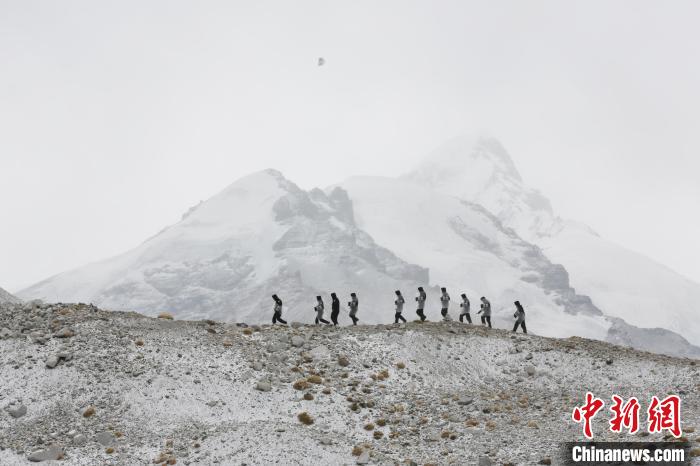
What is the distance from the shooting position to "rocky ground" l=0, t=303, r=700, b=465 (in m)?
21.0

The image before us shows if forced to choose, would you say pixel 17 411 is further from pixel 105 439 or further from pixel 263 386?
pixel 263 386

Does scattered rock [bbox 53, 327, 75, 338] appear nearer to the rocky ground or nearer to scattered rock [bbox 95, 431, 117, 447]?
the rocky ground

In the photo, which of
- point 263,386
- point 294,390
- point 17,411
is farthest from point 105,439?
point 294,390

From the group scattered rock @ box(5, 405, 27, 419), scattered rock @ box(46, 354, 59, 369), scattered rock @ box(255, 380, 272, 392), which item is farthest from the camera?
scattered rock @ box(255, 380, 272, 392)

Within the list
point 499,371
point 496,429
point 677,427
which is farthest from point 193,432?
point 677,427

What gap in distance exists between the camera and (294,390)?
25.3 metres

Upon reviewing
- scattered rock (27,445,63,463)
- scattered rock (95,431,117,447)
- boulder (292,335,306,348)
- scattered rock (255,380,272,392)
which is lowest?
scattered rock (27,445,63,463)

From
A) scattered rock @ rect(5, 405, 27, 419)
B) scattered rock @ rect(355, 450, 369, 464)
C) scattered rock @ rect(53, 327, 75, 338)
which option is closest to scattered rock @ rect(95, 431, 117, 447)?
scattered rock @ rect(5, 405, 27, 419)

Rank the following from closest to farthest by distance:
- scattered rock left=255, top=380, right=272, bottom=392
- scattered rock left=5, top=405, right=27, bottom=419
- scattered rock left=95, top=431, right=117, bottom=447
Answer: scattered rock left=95, top=431, right=117, bottom=447 < scattered rock left=5, top=405, right=27, bottom=419 < scattered rock left=255, top=380, right=272, bottom=392

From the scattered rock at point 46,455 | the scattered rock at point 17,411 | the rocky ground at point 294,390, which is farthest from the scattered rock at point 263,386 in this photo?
the scattered rock at point 17,411

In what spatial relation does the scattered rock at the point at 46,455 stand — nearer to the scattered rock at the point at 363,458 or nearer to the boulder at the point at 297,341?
the scattered rock at the point at 363,458

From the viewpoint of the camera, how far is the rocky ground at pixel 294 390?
20984mm

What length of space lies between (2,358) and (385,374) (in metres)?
16.2

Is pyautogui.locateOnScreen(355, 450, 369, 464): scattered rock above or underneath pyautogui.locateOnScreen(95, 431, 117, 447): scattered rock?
underneath
